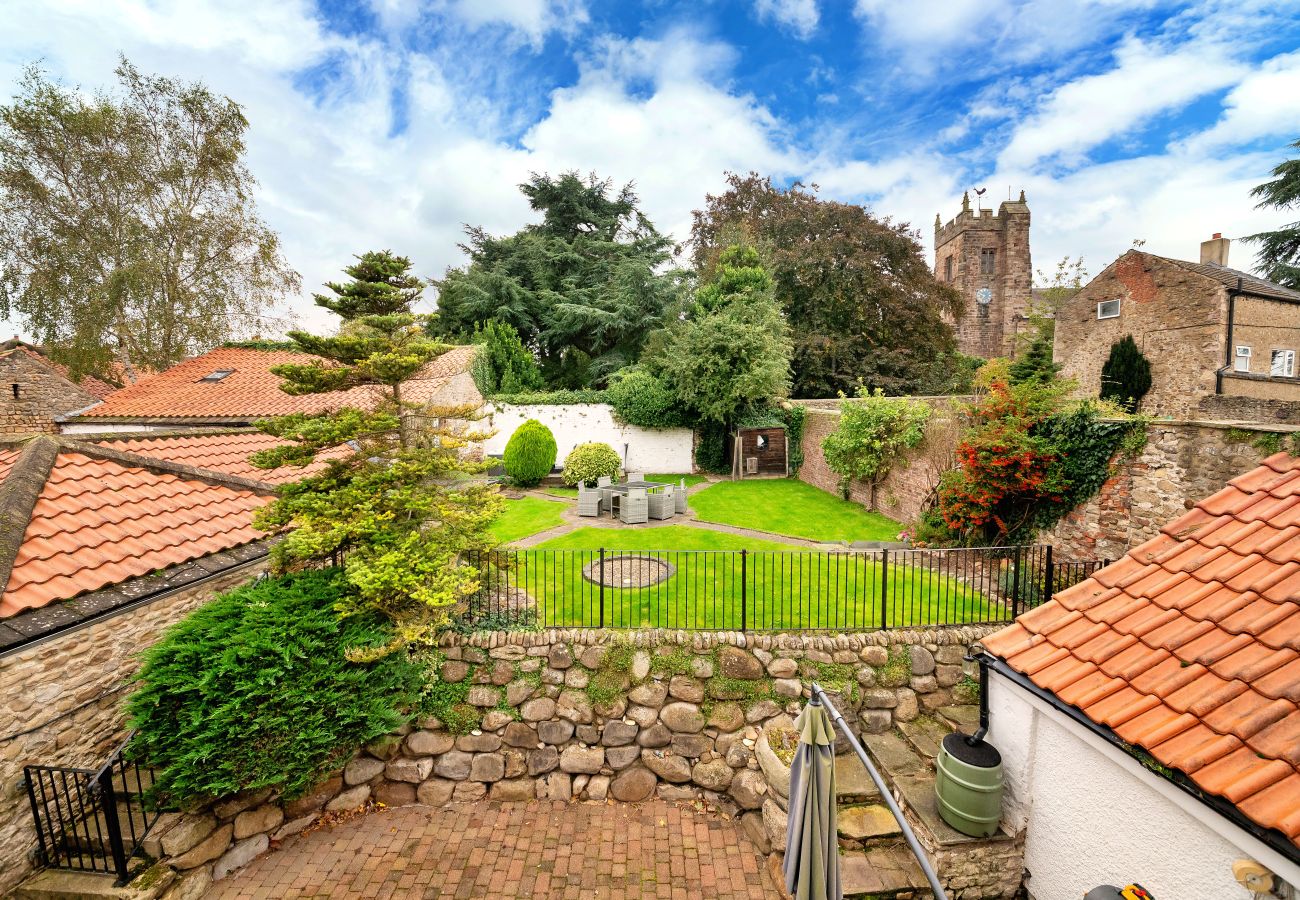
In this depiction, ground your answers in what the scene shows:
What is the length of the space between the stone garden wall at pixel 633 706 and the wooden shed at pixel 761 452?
1290cm

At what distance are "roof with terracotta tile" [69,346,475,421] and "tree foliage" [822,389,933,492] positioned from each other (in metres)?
12.0

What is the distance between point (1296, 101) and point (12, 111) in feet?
98.8

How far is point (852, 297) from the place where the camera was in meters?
26.6

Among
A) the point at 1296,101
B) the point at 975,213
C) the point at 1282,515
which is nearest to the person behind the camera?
the point at 1282,515

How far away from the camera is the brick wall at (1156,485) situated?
21.4ft

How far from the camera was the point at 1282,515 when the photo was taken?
4293 mm

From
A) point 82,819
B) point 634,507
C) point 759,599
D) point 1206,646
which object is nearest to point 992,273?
point 634,507

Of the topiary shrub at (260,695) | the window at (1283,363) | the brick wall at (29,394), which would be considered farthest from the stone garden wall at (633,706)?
the brick wall at (29,394)

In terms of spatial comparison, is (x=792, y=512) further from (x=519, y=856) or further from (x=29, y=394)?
(x=29, y=394)

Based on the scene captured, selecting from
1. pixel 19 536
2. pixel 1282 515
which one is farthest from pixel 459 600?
pixel 1282 515

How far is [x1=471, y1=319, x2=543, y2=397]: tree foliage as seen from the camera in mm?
23109

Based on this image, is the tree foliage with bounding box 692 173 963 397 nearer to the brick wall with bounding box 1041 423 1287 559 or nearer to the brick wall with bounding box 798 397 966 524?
the brick wall with bounding box 798 397 966 524

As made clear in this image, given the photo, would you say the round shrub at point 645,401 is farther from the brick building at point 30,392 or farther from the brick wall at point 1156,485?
the brick building at point 30,392

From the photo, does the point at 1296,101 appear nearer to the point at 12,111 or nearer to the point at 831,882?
the point at 831,882
